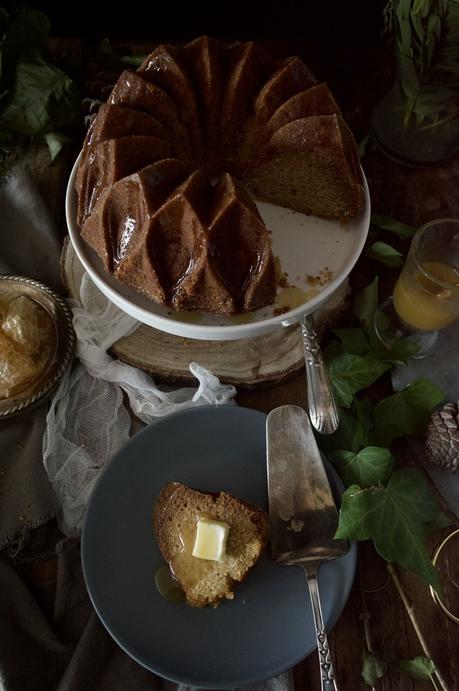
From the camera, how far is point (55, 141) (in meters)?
1.98

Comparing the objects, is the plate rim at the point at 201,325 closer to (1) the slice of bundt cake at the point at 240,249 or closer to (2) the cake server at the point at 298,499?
(1) the slice of bundt cake at the point at 240,249

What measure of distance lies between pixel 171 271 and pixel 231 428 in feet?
1.34

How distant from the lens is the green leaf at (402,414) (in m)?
1.65

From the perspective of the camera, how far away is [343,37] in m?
2.32

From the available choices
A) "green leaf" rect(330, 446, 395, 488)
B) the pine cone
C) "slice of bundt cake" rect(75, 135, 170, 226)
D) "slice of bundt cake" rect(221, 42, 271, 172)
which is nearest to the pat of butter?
"green leaf" rect(330, 446, 395, 488)

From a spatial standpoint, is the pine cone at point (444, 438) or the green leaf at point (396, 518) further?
the pine cone at point (444, 438)

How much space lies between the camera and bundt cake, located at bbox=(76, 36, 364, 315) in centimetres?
152

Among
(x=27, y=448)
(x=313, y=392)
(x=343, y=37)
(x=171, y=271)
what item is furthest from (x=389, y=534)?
(x=343, y=37)

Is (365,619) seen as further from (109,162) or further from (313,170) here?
(109,162)

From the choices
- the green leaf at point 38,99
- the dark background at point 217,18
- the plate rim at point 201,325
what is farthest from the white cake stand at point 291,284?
the dark background at point 217,18

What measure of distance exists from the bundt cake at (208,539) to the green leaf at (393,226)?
0.93 meters

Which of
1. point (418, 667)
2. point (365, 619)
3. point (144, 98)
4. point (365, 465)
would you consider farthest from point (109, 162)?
point (418, 667)

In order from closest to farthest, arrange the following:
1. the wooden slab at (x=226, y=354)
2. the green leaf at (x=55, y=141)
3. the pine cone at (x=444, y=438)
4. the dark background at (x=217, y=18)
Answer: the pine cone at (x=444, y=438) → the wooden slab at (x=226, y=354) → the green leaf at (x=55, y=141) → the dark background at (x=217, y=18)

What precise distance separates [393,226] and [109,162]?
0.86 m
